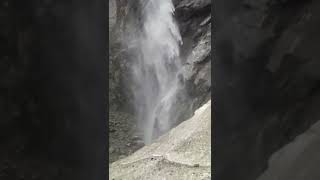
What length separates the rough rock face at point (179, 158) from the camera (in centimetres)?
1039

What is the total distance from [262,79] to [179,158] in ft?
28.2

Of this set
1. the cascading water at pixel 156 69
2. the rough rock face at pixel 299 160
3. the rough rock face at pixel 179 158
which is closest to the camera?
the rough rock face at pixel 299 160

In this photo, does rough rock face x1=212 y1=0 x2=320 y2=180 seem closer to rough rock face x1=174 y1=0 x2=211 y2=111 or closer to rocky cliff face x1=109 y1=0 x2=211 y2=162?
rocky cliff face x1=109 y1=0 x2=211 y2=162

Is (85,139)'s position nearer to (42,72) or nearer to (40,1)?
(42,72)

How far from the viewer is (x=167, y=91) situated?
19828 millimetres

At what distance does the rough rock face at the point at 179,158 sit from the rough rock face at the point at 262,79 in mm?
6764

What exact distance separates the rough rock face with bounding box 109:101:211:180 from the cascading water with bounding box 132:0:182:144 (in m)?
6.16

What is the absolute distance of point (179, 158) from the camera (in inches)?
449

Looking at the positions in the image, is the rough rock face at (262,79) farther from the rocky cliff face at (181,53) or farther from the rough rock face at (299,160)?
the rocky cliff face at (181,53)

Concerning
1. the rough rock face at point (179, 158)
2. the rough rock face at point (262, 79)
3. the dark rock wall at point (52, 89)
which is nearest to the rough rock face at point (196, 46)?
the rough rock face at point (179, 158)

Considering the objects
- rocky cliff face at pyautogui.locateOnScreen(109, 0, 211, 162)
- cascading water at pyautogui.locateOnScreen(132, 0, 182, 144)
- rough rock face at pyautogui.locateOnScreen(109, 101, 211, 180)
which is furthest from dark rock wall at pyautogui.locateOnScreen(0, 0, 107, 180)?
cascading water at pyautogui.locateOnScreen(132, 0, 182, 144)

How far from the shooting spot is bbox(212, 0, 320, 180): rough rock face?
2832 mm

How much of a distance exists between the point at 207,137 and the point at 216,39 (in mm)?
8599

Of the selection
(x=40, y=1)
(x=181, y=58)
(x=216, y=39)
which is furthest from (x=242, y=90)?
(x=181, y=58)
